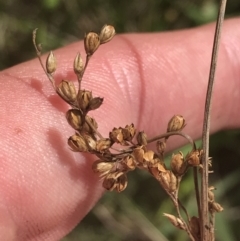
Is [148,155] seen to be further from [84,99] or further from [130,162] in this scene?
[84,99]

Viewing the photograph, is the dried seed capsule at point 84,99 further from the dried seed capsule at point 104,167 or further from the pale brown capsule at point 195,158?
the pale brown capsule at point 195,158

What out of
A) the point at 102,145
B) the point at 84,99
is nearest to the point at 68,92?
the point at 84,99

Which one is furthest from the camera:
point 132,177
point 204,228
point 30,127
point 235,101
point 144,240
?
point 132,177

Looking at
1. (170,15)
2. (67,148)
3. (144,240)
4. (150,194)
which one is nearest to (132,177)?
(150,194)

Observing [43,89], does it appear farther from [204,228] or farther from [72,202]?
[204,228]

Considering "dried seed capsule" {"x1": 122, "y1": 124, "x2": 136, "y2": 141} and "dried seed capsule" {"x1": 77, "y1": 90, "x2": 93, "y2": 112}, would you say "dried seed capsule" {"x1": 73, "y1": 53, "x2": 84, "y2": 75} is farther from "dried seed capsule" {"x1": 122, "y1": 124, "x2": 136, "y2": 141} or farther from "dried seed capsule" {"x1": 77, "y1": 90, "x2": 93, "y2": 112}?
"dried seed capsule" {"x1": 122, "y1": 124, "x2": 136, "y2": 141}

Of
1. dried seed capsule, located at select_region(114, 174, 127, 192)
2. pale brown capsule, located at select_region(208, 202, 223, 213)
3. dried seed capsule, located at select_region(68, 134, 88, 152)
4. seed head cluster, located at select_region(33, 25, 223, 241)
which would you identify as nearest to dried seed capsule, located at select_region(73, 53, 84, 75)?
seed head cluster, located at select_region(33, 25, 223, 241)
